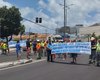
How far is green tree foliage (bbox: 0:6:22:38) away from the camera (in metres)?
74.9

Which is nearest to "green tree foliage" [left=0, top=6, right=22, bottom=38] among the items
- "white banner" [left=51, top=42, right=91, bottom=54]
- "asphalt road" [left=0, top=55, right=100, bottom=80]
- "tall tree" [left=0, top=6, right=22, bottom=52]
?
"tall tree" [left=0, top=6, right=22, bottom=52]

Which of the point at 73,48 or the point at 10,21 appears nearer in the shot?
the point at 73,48

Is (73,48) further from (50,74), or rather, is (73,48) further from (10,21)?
(10,21)

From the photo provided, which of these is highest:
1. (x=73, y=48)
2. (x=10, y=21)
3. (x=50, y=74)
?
(x=10, y=21)

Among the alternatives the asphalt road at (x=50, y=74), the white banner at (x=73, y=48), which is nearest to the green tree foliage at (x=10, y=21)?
the white banner at (x=73, y=48)

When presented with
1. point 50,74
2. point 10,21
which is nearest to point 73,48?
point 50,74

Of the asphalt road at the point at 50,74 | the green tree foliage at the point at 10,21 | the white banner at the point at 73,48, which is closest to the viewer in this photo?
the asphalt road at the point at 50,74

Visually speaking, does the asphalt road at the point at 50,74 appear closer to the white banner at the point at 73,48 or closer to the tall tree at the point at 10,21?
the white banner at the point at 73,48

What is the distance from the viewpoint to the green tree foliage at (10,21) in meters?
74.9

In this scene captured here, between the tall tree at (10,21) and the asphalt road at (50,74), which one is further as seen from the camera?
the tall tree at (10,21)

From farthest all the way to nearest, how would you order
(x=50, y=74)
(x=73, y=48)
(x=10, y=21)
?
(x=10, y=21)
(x=73, y=48)
(x=50, y=74)

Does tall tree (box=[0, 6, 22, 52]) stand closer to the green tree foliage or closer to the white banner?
the green tree foliage

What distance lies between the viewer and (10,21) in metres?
75.1

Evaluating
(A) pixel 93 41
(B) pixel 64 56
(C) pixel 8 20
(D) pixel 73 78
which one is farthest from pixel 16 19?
(D) pixel 73 78
